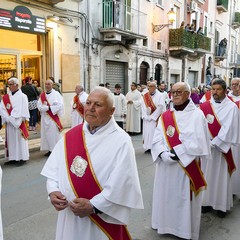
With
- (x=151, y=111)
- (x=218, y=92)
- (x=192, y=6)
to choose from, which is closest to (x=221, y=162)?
(x=218, y=92)

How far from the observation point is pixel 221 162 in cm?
475

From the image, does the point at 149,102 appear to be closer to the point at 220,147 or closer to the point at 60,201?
the point at 220,147

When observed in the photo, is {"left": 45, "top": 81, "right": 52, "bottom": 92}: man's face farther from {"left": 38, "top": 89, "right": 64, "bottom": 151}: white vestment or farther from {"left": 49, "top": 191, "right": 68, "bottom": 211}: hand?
{"left": 49, "top": 191, "right": 68, "bottom": 211}: hand

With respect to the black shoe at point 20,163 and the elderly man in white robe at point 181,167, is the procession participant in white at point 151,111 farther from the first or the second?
the elderly man in white robe at point 181,167

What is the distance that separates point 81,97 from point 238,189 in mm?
5480

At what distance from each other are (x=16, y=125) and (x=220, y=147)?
4928 mm

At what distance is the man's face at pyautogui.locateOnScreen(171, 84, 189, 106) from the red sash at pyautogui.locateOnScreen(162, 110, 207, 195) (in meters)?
0.23

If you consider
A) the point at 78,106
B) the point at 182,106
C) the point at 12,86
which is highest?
the point at 12,86

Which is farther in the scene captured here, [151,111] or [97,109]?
[151,111]

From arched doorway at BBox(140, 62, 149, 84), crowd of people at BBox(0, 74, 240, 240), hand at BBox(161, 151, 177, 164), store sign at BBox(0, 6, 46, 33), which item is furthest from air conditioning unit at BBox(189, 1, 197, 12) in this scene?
hand at BBox(161, 151, 177, 164)

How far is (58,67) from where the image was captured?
41.6 ft

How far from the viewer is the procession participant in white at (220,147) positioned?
4.62 m

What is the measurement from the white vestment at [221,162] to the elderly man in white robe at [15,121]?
183 inches

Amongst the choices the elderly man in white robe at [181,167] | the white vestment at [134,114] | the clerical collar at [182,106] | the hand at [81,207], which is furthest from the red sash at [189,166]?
the white vestment at [134,114]
